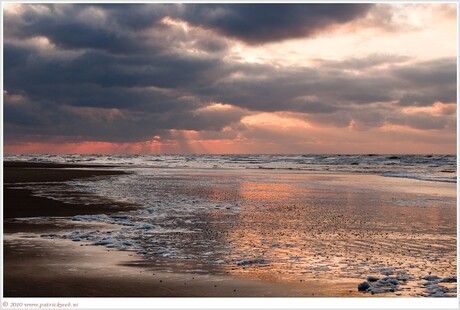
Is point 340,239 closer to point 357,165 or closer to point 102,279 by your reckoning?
point 102,279

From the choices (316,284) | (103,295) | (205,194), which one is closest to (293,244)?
(316,284)

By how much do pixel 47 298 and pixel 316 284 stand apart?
510 cm

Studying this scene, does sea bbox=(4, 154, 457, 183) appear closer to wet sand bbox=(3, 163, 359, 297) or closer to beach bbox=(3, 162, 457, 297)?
beach bbox=(3, 162, 457, 297)

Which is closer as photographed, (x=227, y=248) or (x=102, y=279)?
(x=102, y=279)

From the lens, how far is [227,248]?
1294cm

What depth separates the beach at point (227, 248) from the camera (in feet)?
31.1

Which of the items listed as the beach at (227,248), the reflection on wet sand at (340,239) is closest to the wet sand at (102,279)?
the beach at (227,248)

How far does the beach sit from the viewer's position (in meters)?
9.49

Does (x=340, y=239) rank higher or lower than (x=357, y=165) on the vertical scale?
lower

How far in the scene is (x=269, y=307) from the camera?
28.1 ft

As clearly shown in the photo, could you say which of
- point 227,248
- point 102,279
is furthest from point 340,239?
point 102,279

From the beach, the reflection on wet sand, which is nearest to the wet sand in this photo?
the beach

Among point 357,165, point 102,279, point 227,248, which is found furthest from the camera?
point 357,165

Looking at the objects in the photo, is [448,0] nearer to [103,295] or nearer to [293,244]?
[293,244]
